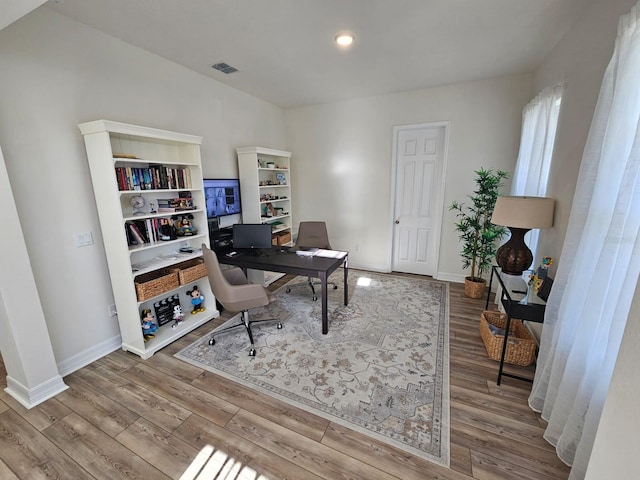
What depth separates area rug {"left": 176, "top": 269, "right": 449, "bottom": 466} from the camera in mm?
1796

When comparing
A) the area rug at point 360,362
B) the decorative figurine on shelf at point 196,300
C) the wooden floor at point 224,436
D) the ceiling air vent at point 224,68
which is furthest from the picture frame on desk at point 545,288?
the ceiling air vent at point 224,68

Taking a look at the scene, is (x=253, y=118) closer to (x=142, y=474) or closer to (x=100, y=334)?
(x=100, y=334)

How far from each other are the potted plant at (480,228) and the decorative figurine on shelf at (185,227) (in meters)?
3.40

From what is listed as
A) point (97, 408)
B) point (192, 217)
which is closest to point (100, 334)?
point (97, 408)

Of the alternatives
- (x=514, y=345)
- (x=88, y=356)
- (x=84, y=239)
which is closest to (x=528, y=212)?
(x=514, y=345)

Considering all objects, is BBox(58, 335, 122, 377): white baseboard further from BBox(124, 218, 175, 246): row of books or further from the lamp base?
the lamp base

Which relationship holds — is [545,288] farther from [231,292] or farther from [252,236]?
[252,236]

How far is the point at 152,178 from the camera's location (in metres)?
2.57

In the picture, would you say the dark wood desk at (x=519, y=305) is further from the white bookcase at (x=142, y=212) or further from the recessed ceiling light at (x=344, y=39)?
the white bookcase at (x=142, y=212)

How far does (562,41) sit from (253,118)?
362cm

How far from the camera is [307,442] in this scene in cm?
165

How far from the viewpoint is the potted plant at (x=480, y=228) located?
10.9 ft

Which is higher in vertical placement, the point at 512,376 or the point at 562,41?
the point at 562,41

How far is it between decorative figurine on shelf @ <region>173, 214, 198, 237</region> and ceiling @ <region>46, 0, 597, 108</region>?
1667 millimetres
